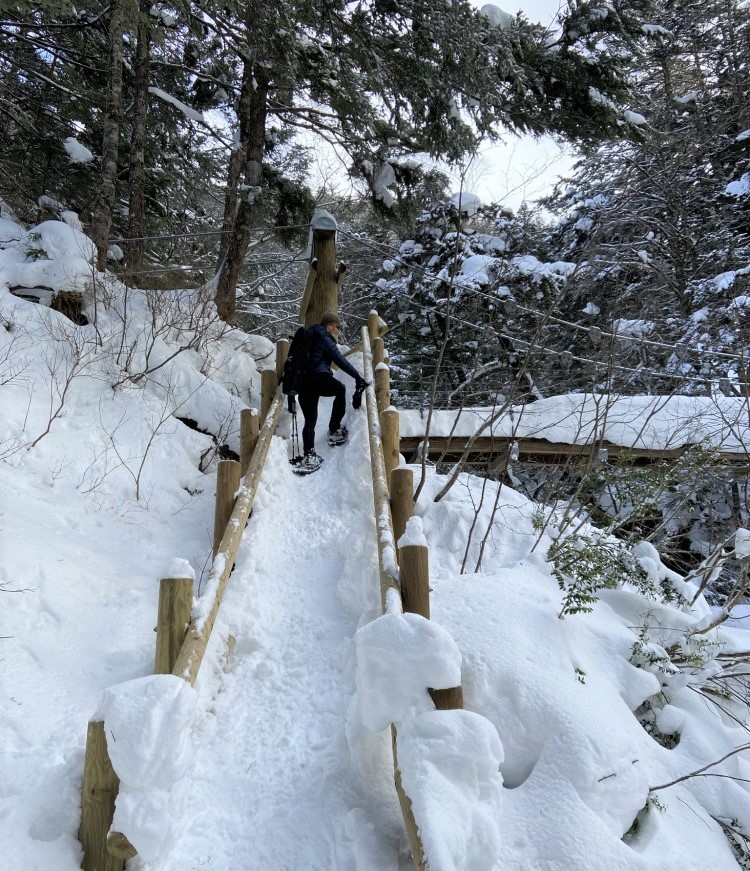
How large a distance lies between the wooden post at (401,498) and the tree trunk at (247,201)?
18.0 ft

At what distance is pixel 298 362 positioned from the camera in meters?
5.47

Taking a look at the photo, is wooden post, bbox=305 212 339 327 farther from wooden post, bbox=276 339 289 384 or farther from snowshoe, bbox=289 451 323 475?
snowshoe, bbox=289 451 323 475

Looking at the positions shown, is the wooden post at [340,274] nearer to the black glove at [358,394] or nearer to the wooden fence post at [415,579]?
the black glove at [358,394]

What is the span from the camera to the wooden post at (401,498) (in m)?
3.38

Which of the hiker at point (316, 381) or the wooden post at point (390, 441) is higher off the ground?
the hiker at point (316, 381)

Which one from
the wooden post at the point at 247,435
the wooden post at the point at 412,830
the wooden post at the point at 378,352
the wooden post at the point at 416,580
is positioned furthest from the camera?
the wooden post at the point at 378,352

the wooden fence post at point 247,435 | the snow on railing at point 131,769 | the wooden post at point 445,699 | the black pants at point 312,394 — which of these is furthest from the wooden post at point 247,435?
the wooden post at point 445,699

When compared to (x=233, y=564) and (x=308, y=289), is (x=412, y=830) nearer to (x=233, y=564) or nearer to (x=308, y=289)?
(x=233, y=564)

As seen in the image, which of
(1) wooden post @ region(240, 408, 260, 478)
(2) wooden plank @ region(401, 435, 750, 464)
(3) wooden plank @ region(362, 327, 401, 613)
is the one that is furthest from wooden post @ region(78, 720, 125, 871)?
(2) wooden plank @ region(401, 435, 750, 464)

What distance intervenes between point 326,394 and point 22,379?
2865mm

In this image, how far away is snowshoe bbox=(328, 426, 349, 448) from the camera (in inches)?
223

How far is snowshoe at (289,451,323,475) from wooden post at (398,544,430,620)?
→ 2.94 m

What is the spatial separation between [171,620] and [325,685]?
892 millimetres

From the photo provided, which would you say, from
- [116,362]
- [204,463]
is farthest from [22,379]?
[204,463]
